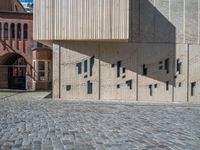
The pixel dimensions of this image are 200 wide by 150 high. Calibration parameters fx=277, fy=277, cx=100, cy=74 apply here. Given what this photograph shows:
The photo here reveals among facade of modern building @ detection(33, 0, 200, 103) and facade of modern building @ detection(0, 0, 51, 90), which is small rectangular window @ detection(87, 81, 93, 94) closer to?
facade of modern building @ detection(33, 0, 200, 103)

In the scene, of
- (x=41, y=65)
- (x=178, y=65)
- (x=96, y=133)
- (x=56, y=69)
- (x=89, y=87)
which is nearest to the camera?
(x=96, y=133)

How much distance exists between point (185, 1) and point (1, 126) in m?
15.8

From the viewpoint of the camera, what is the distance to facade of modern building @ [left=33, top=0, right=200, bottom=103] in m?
17.2

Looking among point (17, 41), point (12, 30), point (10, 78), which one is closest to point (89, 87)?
point (17, 41)

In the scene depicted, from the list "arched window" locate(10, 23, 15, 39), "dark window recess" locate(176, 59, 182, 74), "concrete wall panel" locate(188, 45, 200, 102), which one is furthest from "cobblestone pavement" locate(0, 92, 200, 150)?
"arched window" locate(10, 23, 15, 39)

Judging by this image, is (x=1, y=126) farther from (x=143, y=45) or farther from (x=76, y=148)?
(x=143, y=45)

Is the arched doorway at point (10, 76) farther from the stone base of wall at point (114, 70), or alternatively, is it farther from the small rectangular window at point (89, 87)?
the small rectangular window at point (89, 87)

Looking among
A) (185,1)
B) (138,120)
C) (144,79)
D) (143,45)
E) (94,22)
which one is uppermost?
(185,1)

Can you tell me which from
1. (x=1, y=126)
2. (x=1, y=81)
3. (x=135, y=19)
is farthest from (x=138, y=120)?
(x=1, y=81)

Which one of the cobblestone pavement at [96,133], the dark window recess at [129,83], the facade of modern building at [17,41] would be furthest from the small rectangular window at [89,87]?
the facade of modern building at [17,41]

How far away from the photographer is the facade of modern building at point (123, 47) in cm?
1719

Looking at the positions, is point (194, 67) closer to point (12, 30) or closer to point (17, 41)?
point (17, 41)

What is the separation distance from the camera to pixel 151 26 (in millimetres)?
19031

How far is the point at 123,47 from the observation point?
18516 mm
